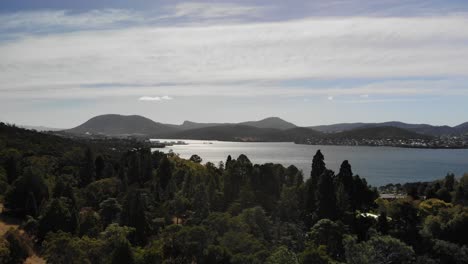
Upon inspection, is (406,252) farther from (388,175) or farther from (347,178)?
(388,175)

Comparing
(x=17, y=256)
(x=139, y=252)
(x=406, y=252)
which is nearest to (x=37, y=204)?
(x=17, y=256)

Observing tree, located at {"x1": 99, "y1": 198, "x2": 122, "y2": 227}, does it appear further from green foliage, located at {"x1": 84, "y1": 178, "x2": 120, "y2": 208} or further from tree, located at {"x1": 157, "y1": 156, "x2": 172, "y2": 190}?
tree, located at {"x1": 157, "y1": 156, "x2": 172, "y2": 190}

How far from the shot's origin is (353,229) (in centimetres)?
3212

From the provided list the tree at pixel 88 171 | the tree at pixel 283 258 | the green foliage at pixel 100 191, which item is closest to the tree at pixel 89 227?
the green foliage at pixel 100 191

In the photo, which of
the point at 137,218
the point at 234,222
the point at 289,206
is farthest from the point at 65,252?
the point at 289,206

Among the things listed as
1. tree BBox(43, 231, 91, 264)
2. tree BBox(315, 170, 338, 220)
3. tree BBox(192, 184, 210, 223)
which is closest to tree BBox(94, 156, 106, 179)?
tree BBox(192, 184, 210, 223)

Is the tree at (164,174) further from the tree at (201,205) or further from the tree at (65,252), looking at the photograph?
the tree at (65,252)

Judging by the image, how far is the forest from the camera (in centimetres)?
2234

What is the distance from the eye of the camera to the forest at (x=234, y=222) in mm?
22344

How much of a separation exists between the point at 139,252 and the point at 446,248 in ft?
59.9

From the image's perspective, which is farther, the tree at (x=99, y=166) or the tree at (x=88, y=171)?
the tree at (x=99, y=166)

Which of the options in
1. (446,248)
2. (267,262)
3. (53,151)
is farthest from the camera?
(53,151)

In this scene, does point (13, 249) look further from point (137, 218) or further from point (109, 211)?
point (109, 211)

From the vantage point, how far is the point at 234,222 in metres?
26.8
